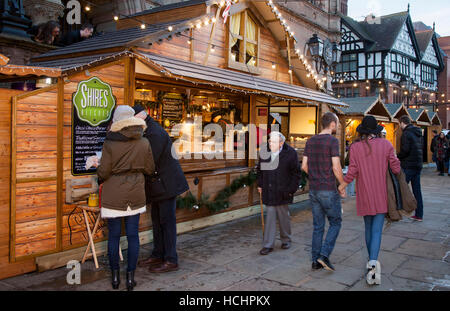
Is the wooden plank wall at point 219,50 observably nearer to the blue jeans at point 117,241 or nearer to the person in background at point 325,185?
the blue jeans at point 117,241

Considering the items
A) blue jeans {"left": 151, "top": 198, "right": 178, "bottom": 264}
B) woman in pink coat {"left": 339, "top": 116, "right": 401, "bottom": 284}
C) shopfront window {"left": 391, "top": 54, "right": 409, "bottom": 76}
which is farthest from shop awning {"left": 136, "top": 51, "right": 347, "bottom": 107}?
shopfront window {"left": 391, "top": 54, "right": 409, "bottom": 76}

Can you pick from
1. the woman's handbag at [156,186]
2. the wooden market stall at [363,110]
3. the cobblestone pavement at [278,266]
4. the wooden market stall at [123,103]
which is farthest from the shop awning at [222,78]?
the wooden market stall at [363,110]

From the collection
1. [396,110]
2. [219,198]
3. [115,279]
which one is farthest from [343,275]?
[396,110]

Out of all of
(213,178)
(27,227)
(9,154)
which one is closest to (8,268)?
(27,227)

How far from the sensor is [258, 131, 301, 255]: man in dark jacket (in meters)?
5.57

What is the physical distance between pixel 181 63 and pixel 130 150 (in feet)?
8.83

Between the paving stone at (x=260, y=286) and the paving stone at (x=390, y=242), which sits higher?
the paving stone at (x=390, y=242)

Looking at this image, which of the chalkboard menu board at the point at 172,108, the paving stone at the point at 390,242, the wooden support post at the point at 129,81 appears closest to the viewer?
the wooden support post at the point at 129,81

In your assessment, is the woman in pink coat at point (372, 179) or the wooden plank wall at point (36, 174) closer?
the woman in pink coat at point (372, 179)

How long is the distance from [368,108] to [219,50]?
8879 mm

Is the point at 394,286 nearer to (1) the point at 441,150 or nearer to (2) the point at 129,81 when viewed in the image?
(2) the point at 129,81

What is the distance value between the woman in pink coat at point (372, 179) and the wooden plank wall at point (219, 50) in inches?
139

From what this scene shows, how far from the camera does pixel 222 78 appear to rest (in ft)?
22.4

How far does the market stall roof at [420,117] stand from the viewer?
19875mm
